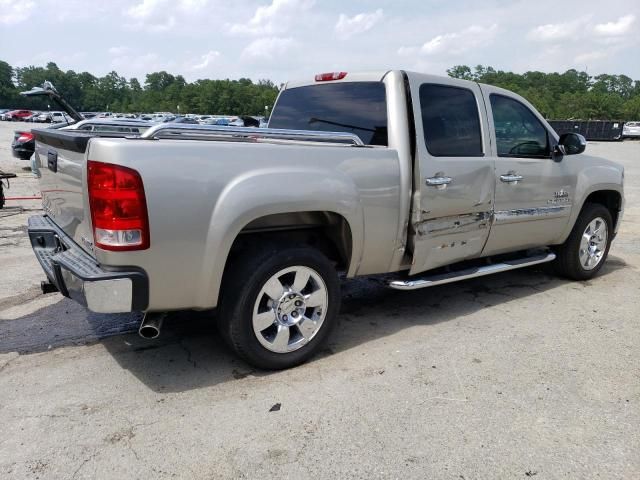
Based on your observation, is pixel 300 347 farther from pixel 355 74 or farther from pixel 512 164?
pixel 512 164

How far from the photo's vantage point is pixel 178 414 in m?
2.95

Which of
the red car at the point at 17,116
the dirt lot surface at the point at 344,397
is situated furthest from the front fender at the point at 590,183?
the red car at the point at 17,116

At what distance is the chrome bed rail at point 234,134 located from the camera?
9.87 ft

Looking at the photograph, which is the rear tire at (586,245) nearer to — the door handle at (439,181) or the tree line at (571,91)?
the door handle at (439,181)

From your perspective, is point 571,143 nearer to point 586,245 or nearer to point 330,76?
point 586,245

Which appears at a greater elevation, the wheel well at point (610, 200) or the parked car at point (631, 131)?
the parked car at point (631, 131)

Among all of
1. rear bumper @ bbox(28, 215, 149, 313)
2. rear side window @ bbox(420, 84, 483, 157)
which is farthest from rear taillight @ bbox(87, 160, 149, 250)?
rear side window @ bbox(420, 84, 483, 157)

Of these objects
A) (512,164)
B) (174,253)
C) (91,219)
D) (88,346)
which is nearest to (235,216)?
(174,253)

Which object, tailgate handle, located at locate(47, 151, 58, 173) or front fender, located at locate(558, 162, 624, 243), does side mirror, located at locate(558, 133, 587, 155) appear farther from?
tailgate handle, located at locate(47, 151, 58, 173)

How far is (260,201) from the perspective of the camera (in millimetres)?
3102

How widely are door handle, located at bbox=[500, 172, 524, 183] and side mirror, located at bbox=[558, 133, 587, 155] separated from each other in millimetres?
765

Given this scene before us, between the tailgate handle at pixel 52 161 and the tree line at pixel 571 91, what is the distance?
5904 cm

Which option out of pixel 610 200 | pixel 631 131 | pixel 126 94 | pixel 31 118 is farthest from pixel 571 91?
pixel 610 200

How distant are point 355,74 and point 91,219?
7.81ft
